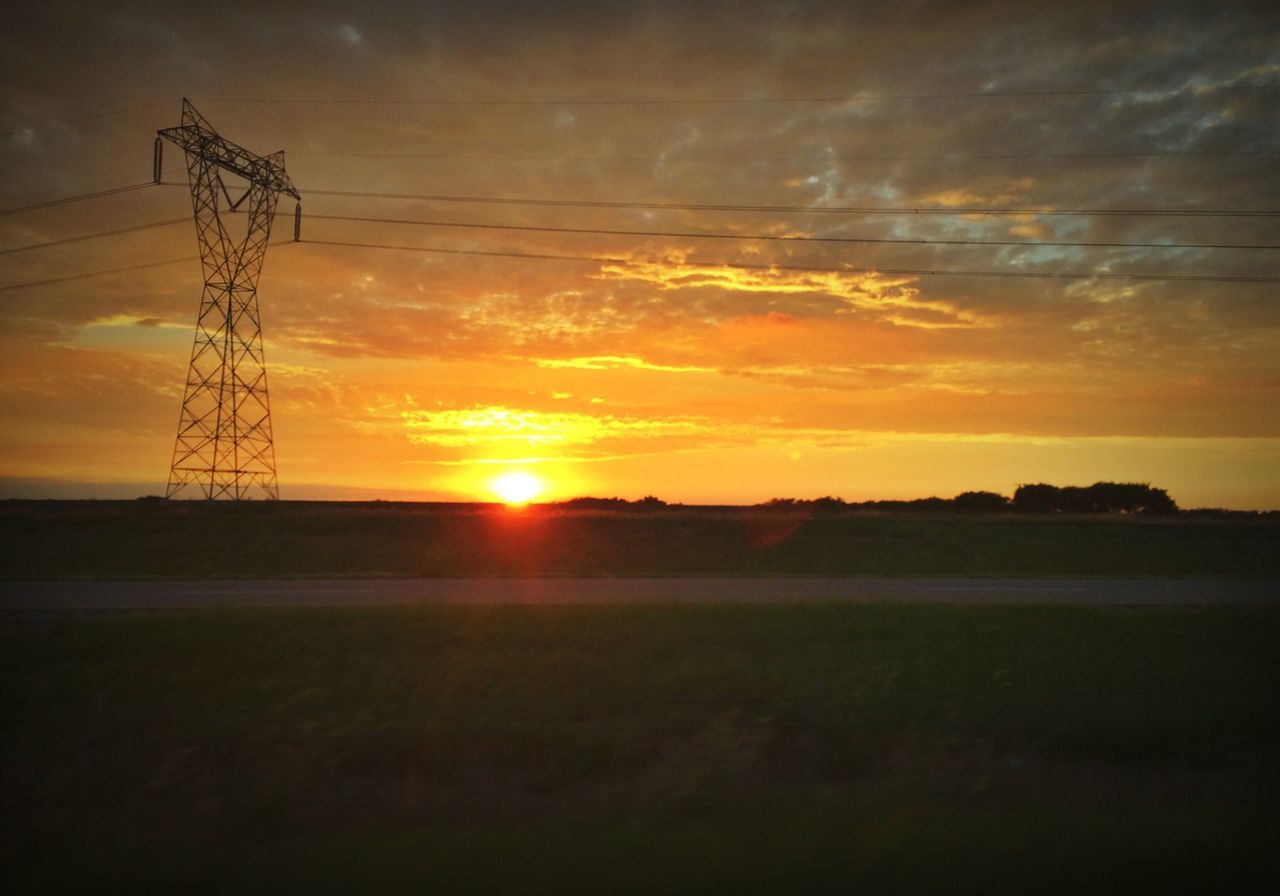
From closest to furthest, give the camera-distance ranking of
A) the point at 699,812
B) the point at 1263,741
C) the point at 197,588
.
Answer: the point at 699,812, the point at 1263,741, the point at 197,588

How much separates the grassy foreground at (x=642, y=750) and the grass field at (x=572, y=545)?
14016mm

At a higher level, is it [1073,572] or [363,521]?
[363,521]

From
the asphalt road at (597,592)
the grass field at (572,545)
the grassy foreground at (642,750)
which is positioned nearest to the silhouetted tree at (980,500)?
the grass field at (572,545)

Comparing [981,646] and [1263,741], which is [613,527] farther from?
[1263,741]

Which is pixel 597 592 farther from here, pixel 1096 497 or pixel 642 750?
pixel 1096 497

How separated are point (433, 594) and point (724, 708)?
38.3ft

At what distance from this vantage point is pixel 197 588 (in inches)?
887

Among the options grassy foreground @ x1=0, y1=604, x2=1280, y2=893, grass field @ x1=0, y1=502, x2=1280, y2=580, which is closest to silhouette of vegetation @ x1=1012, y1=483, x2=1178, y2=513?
grass field @ x1=0, y1=502, x2=1280, y2=580

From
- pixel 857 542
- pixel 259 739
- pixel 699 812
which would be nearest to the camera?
pixel 699 812

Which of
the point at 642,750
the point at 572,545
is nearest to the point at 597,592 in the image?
the point at 642,750

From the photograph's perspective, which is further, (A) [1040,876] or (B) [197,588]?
(B) [197,588]

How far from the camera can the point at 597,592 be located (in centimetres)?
2144

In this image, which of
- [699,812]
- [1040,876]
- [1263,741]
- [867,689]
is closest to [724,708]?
[867,689]

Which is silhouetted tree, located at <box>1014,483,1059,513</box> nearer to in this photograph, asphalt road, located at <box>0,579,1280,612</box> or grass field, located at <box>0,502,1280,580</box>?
grass field, located at <box>0,502,1280,580</box>
